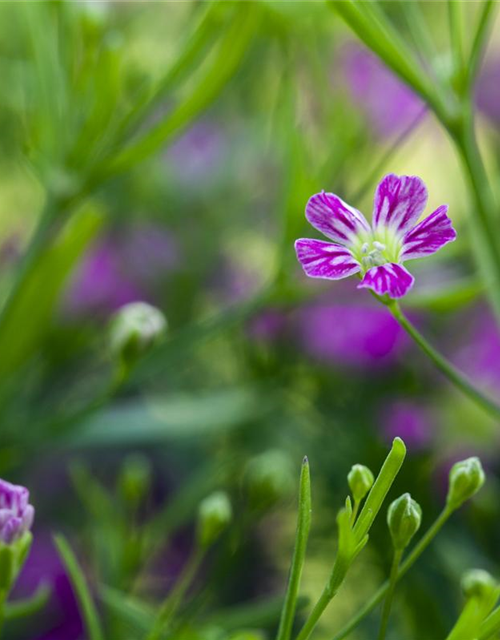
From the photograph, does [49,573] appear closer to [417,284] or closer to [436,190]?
[417,284]

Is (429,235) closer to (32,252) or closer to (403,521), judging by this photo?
(403,521)

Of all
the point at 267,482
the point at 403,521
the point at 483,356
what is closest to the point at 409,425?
the point at 483,356

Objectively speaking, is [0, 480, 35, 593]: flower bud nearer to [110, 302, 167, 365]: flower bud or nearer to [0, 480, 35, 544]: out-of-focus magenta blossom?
[0, 480, 35, 544]: out-of-focus magenta blossom

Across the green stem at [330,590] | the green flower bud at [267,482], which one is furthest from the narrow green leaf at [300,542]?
the green flower bud at [267,482]

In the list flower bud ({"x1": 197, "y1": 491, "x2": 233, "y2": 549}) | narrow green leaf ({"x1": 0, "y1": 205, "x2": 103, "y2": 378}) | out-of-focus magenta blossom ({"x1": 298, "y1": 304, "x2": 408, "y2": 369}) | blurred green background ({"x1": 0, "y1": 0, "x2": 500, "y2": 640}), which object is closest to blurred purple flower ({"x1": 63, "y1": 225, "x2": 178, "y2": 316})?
blurred green background ({"x1": 0, "y1": 0, "x2": 500, "y2": 640})

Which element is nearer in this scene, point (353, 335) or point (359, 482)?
point (359, 482)

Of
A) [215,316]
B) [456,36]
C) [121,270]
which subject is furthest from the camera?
[121,270]
